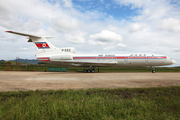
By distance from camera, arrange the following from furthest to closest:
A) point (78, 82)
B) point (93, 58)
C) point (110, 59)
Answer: point (93, 58)
point (110, 59)
point (78, 82)

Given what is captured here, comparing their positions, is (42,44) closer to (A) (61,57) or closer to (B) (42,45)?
(B) (42,45)

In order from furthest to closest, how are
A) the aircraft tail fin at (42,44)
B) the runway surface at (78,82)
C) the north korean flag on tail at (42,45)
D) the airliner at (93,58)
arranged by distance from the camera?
the north korean flag on tail at (42,45)
the airliner at (93,58)
the aircraft tail fin at (42,44)
the runway surface at (78,82)

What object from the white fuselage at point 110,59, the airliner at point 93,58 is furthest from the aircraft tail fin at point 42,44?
the white fuselage at point 110,59

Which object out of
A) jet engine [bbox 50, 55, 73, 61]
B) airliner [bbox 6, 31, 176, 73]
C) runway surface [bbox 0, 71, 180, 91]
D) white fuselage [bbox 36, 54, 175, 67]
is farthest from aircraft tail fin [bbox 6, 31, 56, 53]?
runway surface [bbox 0, 71, 180, 91]

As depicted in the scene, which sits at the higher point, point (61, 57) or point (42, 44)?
point (42, 44)

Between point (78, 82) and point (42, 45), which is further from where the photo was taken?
point (42, 45)

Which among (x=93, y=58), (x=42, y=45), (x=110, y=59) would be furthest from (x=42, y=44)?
(x=110, y=59)

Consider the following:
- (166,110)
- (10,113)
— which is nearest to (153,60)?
(166,110)

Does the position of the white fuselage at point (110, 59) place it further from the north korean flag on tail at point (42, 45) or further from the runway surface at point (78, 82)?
the runway surface at point (78, 82)

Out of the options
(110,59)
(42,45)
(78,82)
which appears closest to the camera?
(78,82)

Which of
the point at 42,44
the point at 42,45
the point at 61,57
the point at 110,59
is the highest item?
the point at 42,44

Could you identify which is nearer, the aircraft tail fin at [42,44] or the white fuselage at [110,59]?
the aircraft tail fin at [42,44]

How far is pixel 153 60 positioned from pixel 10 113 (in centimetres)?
2269

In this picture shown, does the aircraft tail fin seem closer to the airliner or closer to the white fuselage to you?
the airliner
